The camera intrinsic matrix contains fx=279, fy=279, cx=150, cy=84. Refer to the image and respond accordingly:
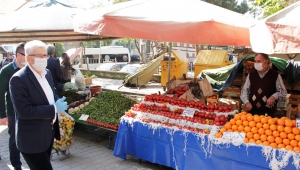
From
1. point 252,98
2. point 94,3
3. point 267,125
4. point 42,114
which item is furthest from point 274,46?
point 94,3

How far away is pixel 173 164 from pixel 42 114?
245 centimetres

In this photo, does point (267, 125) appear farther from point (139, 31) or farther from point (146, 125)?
point (139, 31)

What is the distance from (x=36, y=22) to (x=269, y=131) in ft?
18.0

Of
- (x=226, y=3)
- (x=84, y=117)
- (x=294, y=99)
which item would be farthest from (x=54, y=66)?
(x=226, y=3)

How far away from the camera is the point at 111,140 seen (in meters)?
5.89

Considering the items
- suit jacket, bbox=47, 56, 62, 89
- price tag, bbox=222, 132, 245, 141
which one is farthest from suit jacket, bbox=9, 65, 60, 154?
suit jacket, bbox=47, 56, 62, 89

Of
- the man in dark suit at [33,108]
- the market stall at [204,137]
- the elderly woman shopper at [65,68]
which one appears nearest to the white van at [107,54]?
the elderly woman shopper at [65,68]

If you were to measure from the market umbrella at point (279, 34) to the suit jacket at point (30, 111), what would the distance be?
2304 millimetres

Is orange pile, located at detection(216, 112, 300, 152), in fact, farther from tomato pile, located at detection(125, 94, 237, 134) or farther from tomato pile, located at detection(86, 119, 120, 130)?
tomato pile, located at detection(86, 119, 120, 130)

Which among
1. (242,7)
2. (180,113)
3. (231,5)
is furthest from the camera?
(242,7)

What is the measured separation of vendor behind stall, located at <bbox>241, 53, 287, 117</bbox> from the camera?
14.3ft

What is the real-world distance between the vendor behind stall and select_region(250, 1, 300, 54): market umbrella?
139 centimetres

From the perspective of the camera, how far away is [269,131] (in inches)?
139

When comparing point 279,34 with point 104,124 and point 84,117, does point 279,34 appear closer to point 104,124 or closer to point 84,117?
point 104,124
